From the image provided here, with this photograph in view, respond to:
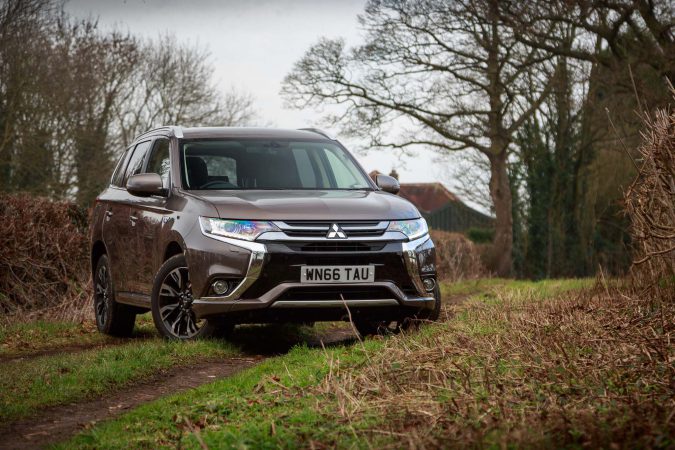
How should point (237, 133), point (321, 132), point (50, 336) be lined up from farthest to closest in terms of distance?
point (50, 336), point (321, 132), point (237, 133)

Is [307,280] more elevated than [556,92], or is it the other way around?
[556,92]

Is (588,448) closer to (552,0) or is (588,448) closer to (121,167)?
(121,167)

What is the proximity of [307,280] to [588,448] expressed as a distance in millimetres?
4444

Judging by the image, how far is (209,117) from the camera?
43.1 metres

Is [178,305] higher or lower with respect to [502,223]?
lower

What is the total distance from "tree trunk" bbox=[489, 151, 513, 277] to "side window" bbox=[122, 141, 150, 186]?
24.8m

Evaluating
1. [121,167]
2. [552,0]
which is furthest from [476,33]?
[121,167]

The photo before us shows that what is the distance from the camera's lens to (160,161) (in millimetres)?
10438

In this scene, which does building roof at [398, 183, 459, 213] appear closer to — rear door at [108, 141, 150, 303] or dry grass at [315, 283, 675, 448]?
rear door at [108, 141, 150, 303]

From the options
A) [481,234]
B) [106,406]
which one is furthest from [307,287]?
[481,234]

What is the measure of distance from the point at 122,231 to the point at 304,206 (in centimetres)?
271

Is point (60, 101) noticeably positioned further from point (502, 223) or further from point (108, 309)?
point (108, 309)

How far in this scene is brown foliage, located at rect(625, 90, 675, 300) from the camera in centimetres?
840

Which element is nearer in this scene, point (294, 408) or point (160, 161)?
point (294, 408)
